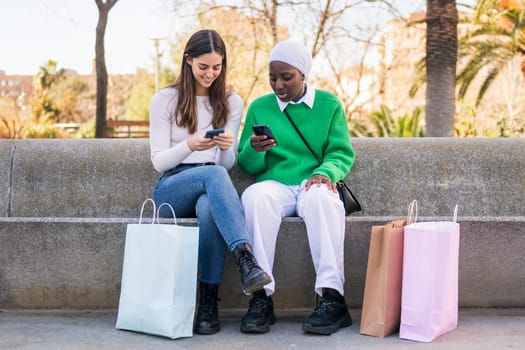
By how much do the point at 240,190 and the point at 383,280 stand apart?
1523 millimetres

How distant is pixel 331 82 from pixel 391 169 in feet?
45.0

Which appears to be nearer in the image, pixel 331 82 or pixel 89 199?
pixel 89 199

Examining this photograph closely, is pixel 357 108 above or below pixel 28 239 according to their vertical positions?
above

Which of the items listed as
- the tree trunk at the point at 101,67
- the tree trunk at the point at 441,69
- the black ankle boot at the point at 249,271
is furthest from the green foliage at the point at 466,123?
the black ankle boot at the point at 249,271

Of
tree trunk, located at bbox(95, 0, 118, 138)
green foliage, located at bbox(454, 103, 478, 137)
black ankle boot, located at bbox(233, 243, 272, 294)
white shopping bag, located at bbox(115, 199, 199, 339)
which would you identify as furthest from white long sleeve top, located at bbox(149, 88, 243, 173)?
green foliage, located at bbox(454, 103, 478, 137)

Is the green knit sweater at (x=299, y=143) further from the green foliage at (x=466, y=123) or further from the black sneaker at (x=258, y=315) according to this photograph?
the green foliage at (x=466, y=123)

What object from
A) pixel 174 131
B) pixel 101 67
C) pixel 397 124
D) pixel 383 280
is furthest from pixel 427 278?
pixel 397 124

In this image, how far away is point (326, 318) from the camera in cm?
378

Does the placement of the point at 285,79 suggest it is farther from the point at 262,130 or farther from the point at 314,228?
the point at 314,228

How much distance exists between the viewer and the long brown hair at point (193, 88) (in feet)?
13.8

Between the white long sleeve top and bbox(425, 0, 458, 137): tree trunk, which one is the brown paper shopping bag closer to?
the white long sleeve top

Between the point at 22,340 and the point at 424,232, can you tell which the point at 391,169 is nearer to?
the point at 424,232

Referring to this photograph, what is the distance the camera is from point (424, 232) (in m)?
3.62

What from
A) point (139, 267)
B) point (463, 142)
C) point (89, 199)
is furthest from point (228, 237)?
point (463, 142)
